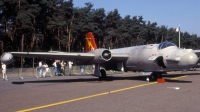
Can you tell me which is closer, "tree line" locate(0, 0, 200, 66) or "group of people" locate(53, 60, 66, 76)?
"group of people" locate(53, 60, 66, 76)

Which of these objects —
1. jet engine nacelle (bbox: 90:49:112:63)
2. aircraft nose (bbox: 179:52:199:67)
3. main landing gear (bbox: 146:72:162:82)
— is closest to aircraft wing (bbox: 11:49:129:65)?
jet engine nacelle (bbox: 90:49:112:63)

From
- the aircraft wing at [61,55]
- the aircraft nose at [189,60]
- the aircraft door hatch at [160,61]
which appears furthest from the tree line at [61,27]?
the aircraft nose at [189,60]

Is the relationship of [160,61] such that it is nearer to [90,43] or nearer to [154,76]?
[154,76]

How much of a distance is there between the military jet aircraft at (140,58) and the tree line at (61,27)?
30.0m

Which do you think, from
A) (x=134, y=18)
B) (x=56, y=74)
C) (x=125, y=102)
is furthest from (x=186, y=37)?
(x=125, y=102)

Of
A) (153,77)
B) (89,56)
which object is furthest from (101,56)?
(153,77)

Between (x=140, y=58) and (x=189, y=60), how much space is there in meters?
4.41

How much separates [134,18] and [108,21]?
1911 centimetres

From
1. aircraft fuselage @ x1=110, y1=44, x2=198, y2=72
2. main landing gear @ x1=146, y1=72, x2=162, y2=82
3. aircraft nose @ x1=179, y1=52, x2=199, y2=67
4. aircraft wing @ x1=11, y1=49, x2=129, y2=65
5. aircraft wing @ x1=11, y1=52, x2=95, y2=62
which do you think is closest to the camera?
aircraft nose @ x1=179, y1=52, x2=199, y2=67

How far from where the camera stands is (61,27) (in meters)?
58.5

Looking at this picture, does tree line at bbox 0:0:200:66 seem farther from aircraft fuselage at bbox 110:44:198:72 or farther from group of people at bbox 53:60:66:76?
aircraft fuselage at bbox 110:44:198:72

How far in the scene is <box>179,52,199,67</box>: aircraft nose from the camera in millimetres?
15680

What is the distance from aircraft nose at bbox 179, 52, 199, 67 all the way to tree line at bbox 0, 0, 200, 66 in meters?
36.7

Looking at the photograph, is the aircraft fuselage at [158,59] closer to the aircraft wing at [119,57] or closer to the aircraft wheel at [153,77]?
the aircraft wing at [119,57]
